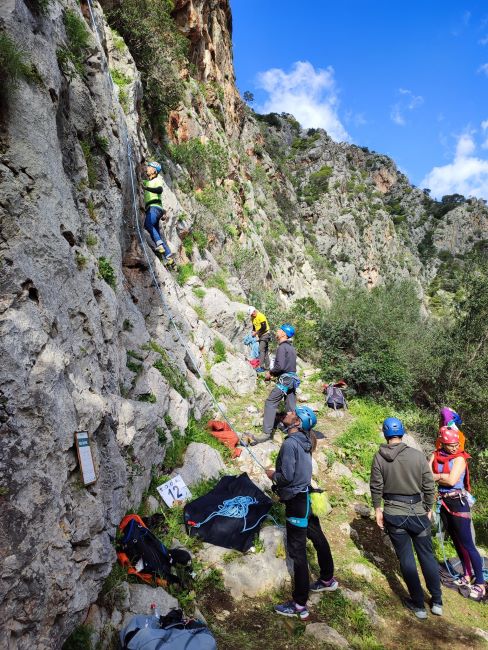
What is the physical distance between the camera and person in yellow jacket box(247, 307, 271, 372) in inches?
474

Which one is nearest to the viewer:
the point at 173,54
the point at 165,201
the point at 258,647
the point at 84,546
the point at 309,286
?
the point at 84,546

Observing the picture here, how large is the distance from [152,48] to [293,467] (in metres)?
14.1

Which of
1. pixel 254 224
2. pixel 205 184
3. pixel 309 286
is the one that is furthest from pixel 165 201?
pixel 309 286

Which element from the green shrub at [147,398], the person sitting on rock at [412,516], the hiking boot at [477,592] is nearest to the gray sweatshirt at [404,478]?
the person sitting on rock at [412,516]

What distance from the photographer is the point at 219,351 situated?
1091 cm

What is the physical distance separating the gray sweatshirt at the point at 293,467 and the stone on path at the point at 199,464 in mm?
1975

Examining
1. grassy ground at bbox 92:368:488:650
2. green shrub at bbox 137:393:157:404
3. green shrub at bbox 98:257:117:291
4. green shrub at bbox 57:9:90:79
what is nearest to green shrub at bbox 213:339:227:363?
grassy ground at bbox 92:368:488:650

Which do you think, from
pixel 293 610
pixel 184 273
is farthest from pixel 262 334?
pixel 293 610

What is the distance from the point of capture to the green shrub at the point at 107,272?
5.85 metres

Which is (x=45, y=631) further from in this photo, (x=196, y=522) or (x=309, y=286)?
(x=309, y=286)

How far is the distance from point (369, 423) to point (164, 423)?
19.3ft

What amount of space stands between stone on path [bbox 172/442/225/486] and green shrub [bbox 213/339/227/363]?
3953 millimetres

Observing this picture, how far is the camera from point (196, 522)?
5.26 metres

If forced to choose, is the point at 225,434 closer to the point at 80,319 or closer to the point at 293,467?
the point at 293,467
